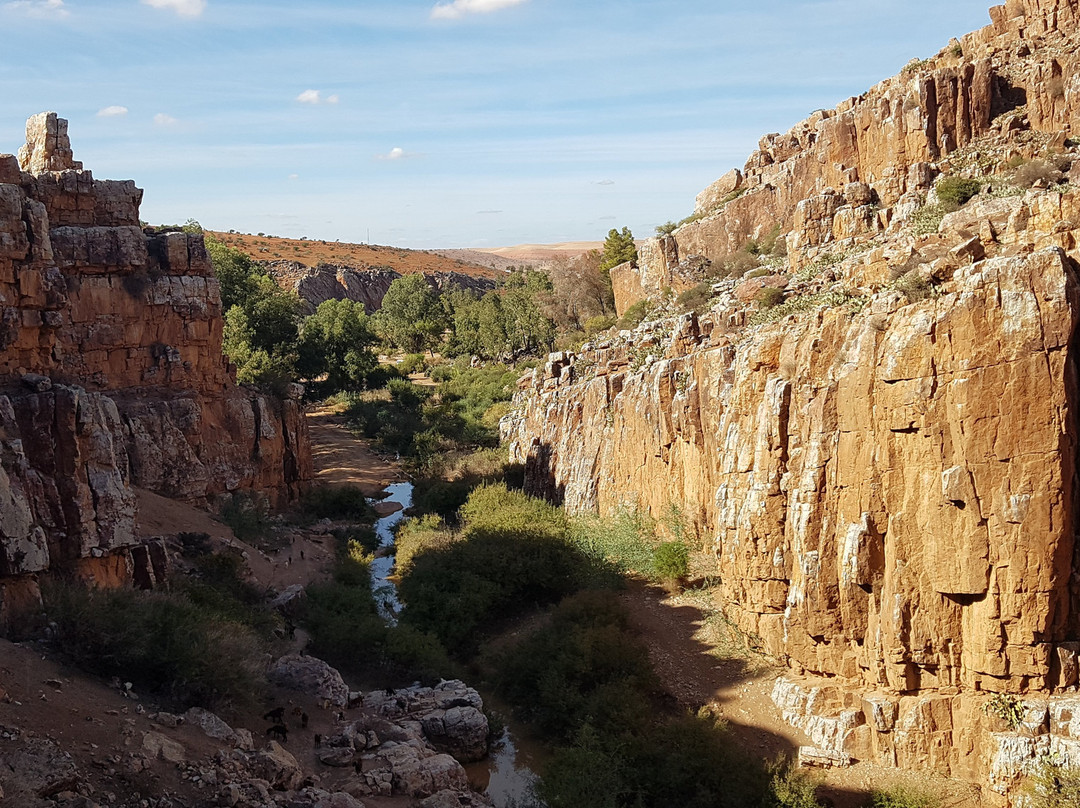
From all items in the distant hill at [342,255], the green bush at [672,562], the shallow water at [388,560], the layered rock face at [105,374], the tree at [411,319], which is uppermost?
the distant hill at [342,255]

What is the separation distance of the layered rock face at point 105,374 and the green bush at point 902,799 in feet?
41.6

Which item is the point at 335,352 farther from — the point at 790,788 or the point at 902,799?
the point at 902,799

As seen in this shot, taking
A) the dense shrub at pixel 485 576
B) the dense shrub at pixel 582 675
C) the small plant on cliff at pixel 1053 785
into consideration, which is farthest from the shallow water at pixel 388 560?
the small plant on cliff at pixel 1053 785

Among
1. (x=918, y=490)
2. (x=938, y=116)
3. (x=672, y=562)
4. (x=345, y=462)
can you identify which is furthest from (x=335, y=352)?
(x=918, y=490)

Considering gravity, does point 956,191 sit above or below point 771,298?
above

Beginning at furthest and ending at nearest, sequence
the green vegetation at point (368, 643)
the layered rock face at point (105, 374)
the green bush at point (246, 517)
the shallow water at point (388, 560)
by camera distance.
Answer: the green bush at point (246, 517), the shallow water at point (388, 560), the green vegetation at point (368, 643), the layered rock face at point (105, 374)

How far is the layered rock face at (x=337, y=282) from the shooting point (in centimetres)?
8119

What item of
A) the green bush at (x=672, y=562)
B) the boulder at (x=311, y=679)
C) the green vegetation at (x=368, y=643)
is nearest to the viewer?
the boulder at (x=311, y=679)

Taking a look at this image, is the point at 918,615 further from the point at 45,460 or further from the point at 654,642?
the point at 45,460

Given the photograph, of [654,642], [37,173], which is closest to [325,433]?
[37,173]

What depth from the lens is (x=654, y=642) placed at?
1862cm

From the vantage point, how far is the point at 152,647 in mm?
13117

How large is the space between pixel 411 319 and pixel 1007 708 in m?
60.4

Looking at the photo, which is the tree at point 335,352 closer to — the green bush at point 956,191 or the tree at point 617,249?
the tree at point 617,249
